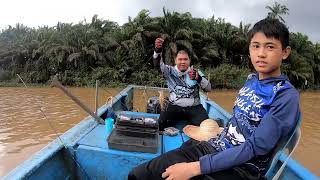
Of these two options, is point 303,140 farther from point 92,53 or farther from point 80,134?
point 92,53

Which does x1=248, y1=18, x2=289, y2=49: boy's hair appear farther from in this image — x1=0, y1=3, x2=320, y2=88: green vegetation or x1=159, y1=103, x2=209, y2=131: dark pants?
x1=0, y1=3, x2=320, y2=88: green vegetation

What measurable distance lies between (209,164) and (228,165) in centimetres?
9

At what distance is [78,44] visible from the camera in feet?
61.3

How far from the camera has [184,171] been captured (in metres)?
1.71

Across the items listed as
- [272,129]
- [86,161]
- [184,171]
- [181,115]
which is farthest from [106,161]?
[181,115]

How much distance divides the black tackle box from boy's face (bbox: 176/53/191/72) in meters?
1.35

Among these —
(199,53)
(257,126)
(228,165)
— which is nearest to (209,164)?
(228,165)

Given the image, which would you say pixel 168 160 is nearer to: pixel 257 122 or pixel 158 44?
pixel 257 122

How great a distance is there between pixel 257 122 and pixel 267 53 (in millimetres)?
327

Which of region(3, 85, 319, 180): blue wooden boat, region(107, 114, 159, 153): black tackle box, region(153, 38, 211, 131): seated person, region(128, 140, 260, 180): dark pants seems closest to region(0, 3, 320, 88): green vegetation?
region(153, 38, 211, 131): seated person

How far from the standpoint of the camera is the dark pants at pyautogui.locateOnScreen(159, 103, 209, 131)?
14.9ft

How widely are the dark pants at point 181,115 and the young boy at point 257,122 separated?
2.64 m

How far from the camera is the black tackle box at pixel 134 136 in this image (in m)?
2.91

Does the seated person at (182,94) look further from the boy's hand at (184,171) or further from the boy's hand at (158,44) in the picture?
the boy's hand at (184,171)
